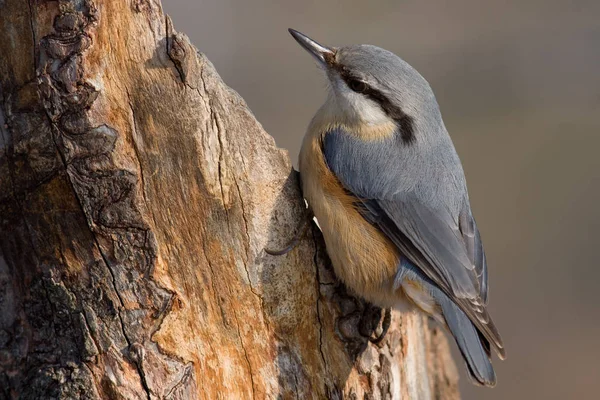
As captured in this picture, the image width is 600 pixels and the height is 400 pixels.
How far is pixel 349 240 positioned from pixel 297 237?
0.75 ft

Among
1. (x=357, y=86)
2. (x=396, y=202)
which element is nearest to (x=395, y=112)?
(x=357, y=86)

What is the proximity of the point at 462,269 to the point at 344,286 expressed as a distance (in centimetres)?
51

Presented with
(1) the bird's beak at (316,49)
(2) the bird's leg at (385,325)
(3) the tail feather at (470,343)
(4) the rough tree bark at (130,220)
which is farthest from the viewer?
(1) the bird's beak at (316,49)

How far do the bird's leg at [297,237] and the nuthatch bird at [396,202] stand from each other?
0.06m

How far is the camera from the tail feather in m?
2.94

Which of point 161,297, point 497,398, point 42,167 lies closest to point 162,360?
point 161,297

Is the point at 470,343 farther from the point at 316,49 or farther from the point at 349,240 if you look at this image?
the point at 316,49

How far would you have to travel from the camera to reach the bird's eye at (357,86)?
3424mm

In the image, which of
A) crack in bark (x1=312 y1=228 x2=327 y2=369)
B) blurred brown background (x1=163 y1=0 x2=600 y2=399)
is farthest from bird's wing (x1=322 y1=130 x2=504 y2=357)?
blurred brown background (x1=163 y1=0 x2=600 y2=399)

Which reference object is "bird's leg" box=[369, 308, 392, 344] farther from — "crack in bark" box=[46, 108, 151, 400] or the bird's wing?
"crack in bark" box=[46, 108, 151, 400]

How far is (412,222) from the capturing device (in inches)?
126

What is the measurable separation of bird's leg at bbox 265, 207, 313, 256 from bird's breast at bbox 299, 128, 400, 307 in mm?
56

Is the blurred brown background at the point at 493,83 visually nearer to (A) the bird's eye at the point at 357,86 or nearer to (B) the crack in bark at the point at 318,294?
(A) the bird's eye at the point at 357,86

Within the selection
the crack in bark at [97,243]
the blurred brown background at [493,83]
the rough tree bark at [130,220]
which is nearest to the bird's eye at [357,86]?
the rough tree bark at [130,220]
